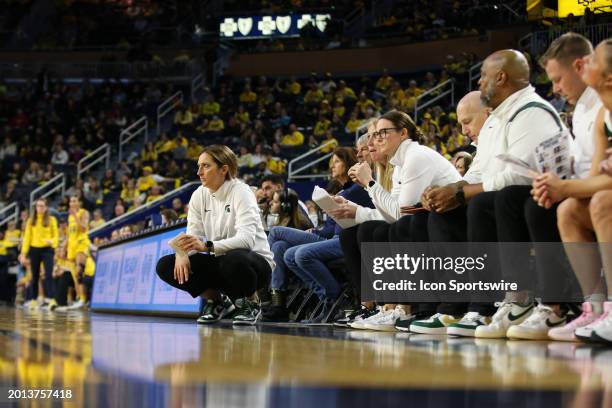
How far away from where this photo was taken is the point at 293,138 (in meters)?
16.9

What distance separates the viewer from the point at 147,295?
25.8ft

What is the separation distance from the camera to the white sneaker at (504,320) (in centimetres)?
362

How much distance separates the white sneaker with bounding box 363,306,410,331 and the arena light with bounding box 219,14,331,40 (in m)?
17.9

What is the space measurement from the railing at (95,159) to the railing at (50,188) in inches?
17.8

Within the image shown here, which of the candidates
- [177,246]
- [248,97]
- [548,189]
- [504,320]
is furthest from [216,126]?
[548,189]

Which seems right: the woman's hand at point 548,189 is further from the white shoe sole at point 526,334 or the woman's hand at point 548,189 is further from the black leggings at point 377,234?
the black leggings at point 377,234

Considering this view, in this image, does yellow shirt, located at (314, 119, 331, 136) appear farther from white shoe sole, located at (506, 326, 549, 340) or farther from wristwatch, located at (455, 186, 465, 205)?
white shoe sole, located at (506, 326, 549, 340)

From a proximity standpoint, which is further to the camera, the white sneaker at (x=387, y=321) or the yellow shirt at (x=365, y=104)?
the yellow shirt at (x=365, y=104)

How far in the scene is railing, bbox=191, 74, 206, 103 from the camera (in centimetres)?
2150

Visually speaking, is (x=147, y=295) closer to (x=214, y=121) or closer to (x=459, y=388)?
(x=459, y=388)

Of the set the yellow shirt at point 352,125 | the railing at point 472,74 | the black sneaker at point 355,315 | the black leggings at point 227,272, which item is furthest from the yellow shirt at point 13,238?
the black sneaker at point 355,315

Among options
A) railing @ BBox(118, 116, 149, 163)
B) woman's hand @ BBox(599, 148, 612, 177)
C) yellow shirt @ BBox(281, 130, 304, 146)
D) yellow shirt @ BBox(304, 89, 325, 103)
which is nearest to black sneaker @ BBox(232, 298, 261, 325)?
woman's hand @ BBox(599, 148, 612, 177)

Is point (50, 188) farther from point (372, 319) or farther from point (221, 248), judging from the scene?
point (372, 319)

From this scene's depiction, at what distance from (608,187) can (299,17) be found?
778 inches
